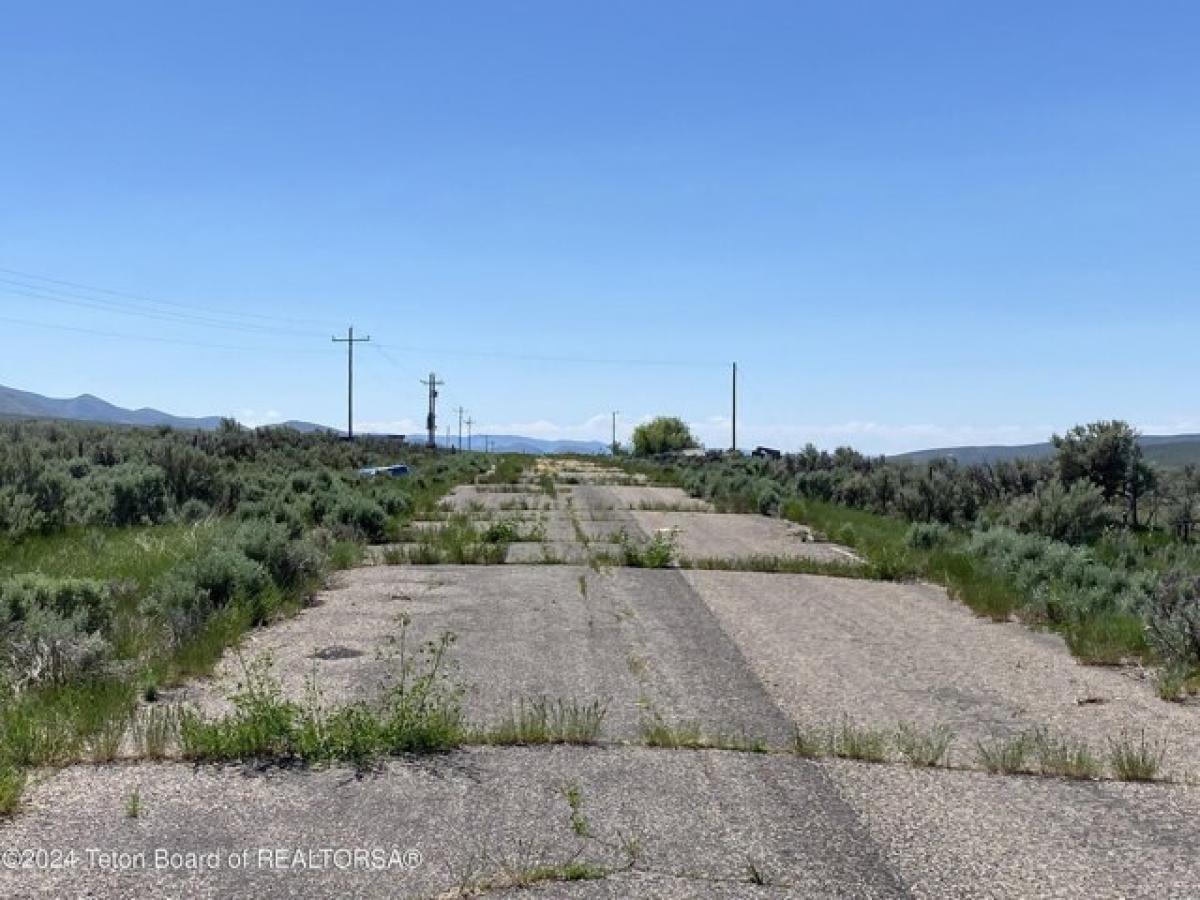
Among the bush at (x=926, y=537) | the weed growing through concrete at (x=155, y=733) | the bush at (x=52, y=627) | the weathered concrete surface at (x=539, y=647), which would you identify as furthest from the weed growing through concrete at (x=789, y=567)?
the weed growing through concrete at (x=155, y=733)

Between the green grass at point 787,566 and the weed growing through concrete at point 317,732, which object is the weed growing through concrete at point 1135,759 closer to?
the weed growing through concrete at point 317,732

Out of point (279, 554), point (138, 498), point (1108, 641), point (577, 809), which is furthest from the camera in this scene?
point (138, 498)

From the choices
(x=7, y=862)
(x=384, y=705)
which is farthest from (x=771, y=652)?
(x=7, y=862)

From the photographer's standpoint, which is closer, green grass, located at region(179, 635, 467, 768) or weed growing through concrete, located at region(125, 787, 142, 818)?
weed growing through concrete, located at region(125, 787, 142, 818)

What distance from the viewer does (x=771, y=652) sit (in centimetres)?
1098

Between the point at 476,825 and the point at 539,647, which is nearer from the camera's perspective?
the point at 476,825

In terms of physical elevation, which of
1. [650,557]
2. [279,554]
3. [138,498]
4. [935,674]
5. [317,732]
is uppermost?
[138,498]

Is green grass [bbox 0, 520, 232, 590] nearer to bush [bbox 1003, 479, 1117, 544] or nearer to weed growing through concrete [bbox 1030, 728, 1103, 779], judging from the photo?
weed growing through concrete [bbox 1030, 728, 1103, 779]

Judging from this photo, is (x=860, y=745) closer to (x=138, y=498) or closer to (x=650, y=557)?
(x=650, y=557)

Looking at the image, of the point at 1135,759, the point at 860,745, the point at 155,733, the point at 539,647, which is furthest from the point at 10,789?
the point at 1135,759

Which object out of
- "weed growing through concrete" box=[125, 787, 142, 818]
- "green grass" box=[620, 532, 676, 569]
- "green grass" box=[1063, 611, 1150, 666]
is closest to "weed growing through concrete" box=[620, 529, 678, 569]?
"green grass" box=[620, 532, 676, 569]

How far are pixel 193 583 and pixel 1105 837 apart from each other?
8782mm

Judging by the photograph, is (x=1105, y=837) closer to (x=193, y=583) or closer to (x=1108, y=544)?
(x=193, y=583)

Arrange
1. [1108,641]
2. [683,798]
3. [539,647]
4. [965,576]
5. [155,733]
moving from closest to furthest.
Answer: [683,798] < [155,733] < [539,647] < [1108,641] < [965,576]
